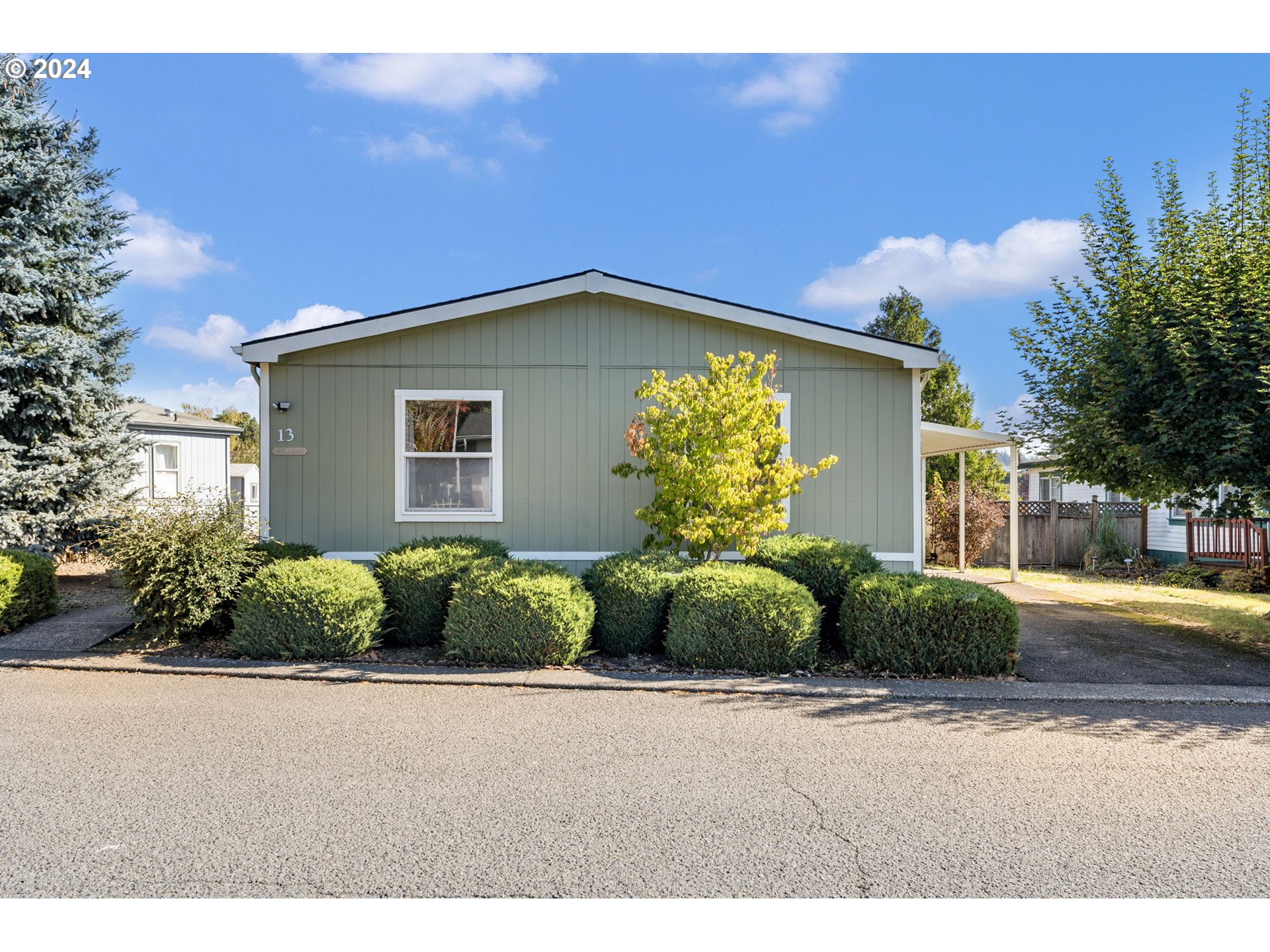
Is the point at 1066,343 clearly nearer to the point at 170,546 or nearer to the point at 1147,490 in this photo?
the point at 1147,490

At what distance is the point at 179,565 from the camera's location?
646 centimetres

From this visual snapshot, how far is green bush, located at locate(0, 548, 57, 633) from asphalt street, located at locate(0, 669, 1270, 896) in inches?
106

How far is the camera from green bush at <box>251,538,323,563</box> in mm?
7254

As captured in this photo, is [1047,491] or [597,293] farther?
[1047,491]

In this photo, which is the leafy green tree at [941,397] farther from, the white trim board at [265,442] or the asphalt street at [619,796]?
the white trim board at [265,442]

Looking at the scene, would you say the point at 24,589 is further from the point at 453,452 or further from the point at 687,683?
the point at 687,683

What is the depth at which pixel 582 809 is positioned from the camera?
10.9 ft

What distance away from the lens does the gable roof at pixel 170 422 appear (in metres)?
16.9

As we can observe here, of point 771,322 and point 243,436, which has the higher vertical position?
point 243,436

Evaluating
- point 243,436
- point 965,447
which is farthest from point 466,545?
point 243,436

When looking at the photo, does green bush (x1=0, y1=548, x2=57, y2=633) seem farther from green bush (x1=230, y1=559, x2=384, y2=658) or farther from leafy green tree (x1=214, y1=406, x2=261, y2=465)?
leafy green tree (x1=214, y1=406, x2=261, y2=465)

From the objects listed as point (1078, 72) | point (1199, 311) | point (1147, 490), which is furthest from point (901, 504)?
point (1078, 72)

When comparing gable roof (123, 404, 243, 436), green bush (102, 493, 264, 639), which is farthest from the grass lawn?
gable roof (123, 404, 243, 436)

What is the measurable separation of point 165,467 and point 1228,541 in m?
22.5
